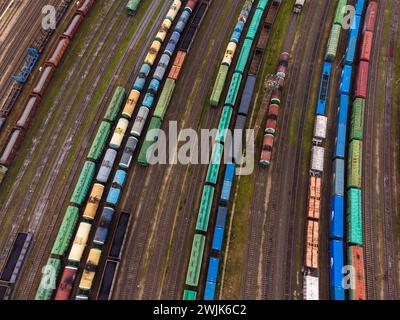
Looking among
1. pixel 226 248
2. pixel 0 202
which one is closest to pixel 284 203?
pixel 226 248

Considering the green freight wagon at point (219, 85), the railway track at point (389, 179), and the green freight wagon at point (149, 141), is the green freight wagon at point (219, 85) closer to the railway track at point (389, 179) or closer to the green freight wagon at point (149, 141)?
the green freight wagon at point (149, 141)

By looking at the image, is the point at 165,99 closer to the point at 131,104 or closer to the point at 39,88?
the point at 131,104

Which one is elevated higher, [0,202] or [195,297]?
[0,202]

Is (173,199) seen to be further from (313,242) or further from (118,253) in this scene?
(313,242)

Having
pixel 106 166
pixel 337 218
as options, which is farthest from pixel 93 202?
pixel 337 218

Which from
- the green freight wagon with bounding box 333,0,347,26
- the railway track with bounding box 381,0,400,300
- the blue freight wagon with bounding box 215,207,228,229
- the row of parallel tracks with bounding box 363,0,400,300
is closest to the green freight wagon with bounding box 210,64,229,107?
the blue freight wagon with bounding box 215,207,228,229

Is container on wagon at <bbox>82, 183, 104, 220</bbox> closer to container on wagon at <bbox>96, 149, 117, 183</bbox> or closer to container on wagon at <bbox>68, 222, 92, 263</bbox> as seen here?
container on wagon at <bbox>96, 149, 117, 183</bbox>
